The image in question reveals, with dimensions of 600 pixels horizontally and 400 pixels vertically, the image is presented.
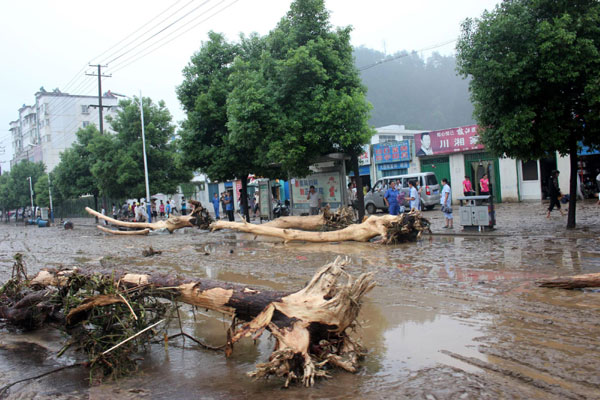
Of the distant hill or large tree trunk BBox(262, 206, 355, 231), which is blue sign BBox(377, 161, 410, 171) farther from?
the distant hill

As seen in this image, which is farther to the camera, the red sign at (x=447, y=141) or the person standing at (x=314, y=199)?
the red sign at (x=447, y=141)

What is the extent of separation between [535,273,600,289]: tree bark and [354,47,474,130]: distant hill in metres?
65.6

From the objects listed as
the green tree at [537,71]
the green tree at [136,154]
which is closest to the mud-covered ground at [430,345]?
the green tree at [537,71]

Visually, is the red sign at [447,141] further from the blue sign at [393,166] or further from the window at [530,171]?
the window at [530,171]

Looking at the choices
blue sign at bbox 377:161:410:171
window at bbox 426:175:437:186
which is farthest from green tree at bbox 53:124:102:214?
window at bbox 426:175:437:186

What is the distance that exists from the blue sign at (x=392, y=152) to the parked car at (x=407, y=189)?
18.7 feet

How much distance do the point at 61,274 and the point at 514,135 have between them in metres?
10.6

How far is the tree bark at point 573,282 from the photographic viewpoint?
647 cm

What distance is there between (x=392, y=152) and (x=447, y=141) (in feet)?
14.5

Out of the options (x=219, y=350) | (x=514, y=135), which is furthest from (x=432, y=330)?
(x=514, y=135)

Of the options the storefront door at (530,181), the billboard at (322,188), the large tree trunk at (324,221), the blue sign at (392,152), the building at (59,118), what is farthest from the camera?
the building at (59,118)

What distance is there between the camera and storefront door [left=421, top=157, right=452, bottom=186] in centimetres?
3059

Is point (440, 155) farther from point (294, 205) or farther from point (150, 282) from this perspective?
point (150, 282)

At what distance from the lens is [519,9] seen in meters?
11.8
